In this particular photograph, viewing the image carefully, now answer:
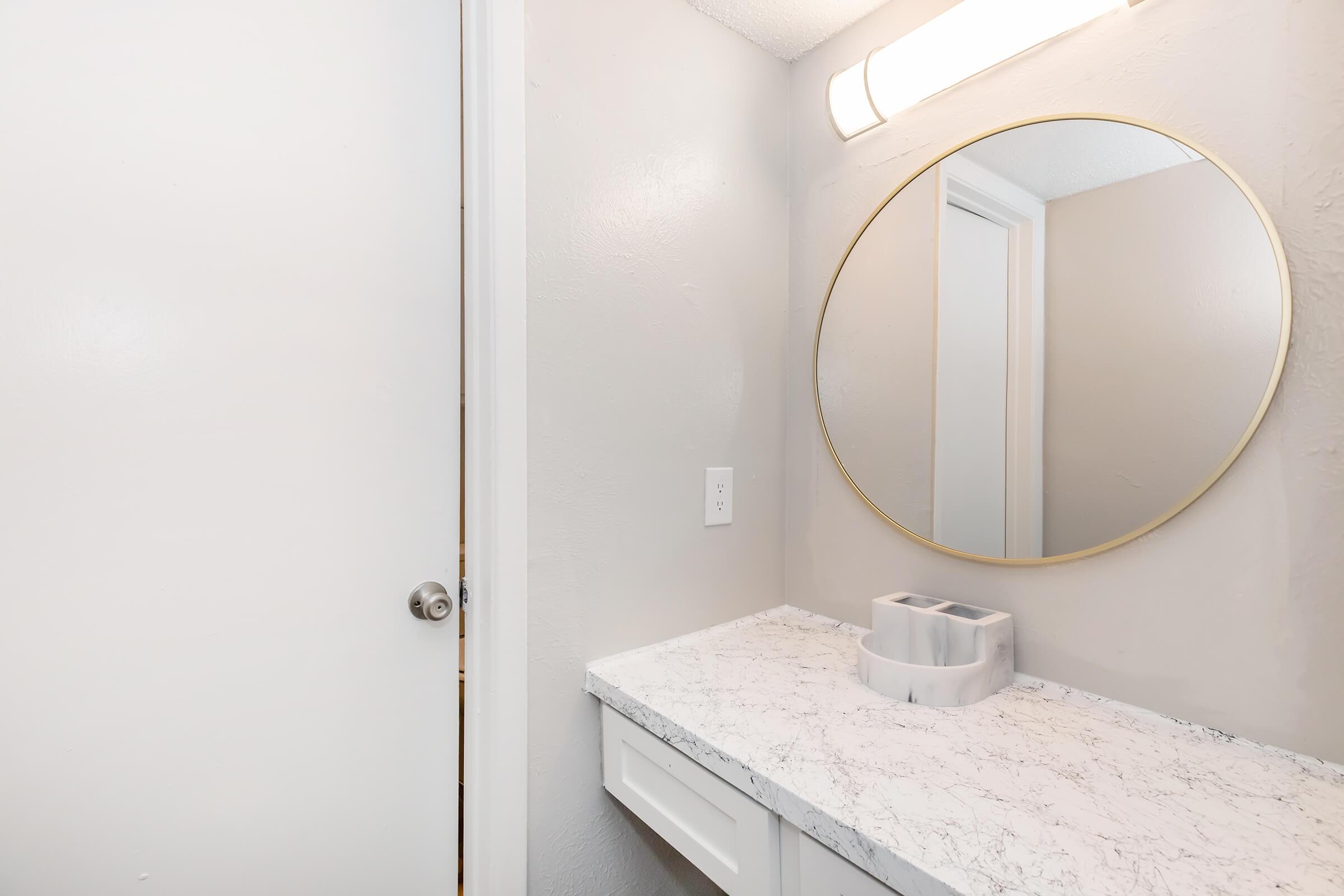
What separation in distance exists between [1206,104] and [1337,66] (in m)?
0.12

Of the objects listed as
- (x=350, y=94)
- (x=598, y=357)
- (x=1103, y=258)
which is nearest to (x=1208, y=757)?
(x=1103, y=258)

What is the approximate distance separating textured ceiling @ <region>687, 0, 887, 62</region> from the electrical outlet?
35.8 inches

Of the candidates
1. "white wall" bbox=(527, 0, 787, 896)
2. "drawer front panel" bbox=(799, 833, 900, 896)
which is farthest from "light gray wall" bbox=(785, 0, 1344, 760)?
"drawer front panel" bbox=(799, 833, 900, 896)

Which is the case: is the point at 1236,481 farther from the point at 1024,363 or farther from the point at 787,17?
the point at 787,17

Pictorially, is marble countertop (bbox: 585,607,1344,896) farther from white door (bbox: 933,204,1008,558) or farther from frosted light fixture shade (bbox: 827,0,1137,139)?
frosted light fixture shade (bbox: 827,0,1137,139)

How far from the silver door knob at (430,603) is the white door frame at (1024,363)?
3.02 ft

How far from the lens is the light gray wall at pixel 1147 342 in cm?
78

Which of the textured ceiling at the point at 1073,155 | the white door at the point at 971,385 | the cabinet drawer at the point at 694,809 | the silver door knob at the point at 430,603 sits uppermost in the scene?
the textured ceiling at the point at 1073,155

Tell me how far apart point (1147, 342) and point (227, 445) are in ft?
4.21

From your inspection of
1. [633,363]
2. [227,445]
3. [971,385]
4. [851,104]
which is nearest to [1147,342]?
[971,385]

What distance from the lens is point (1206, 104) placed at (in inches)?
31.9

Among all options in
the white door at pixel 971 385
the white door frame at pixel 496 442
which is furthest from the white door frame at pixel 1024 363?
the white door frame at pixel 496 442

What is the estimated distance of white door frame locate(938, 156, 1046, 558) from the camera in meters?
0.97

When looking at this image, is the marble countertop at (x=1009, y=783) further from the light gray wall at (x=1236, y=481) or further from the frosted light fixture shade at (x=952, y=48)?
the frosted light fixture shade at (x=952, y=48)
